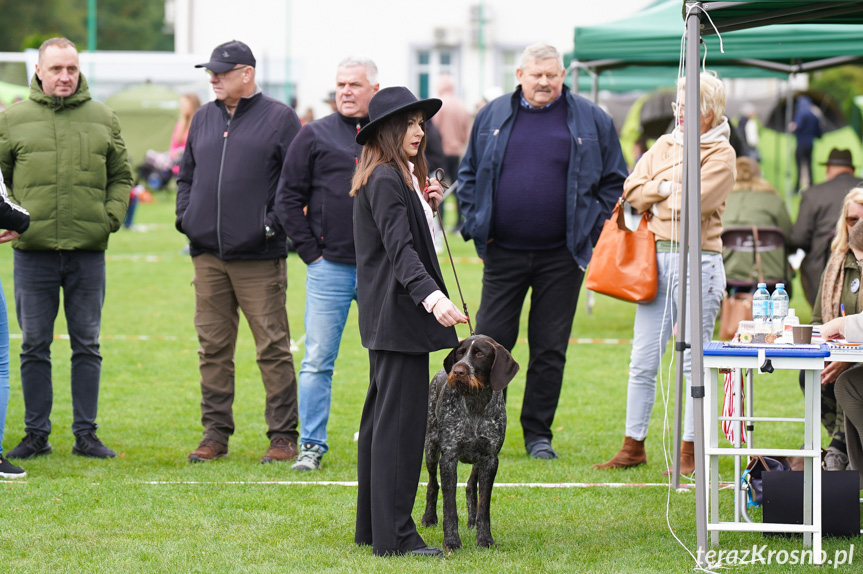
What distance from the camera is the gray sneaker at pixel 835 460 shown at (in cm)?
581

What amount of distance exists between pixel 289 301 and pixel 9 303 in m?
3.02

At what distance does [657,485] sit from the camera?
20.1ft

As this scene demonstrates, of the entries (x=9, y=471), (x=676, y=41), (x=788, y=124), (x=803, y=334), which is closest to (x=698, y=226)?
(x=803, y=334)

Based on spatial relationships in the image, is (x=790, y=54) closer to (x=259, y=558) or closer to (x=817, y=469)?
(x=817, y=469)

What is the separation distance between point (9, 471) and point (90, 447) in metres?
0.61

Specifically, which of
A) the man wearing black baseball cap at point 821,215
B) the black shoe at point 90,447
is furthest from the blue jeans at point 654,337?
the man wearing black baseball cap at point 821,215

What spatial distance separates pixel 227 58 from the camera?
643 centimetres

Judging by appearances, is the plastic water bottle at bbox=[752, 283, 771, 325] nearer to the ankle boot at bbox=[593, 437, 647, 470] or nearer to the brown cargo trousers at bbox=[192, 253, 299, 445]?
the ankle boot at bbox=[593, 437, 647, 470]

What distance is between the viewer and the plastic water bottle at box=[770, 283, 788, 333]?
5277 millimetres

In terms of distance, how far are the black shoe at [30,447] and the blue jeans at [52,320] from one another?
35mm

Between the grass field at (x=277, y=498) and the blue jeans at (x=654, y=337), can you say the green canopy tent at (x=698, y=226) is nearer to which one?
the grass field at (x=277, y=498)

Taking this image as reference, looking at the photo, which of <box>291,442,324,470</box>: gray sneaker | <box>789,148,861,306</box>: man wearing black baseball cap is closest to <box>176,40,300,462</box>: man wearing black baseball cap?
<box>291,442,324,470</box>: gray sneaker

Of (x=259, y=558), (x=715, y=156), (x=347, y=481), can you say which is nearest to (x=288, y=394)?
(x=347, y=481)

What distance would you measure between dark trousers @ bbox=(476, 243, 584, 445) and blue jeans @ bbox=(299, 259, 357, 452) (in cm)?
88
